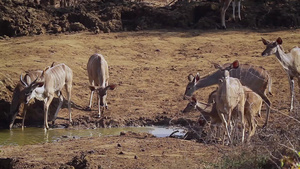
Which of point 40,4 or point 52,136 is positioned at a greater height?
point 40,4

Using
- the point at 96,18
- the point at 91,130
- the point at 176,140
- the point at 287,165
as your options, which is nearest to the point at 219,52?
the point at 96,18

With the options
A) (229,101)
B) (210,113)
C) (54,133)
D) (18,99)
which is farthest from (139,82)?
(229,101)

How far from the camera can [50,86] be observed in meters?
13.6

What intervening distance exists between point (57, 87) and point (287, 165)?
8500 millimetres

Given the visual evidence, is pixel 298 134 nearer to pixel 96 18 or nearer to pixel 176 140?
pixel 176 140

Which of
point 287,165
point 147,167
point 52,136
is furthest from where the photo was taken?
point 52,136

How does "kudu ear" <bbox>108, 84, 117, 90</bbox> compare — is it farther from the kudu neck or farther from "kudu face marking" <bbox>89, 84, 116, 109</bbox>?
the kudu neck

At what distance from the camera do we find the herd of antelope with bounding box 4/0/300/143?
32.2 ft

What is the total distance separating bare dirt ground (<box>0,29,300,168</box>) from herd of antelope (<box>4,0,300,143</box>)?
407mm

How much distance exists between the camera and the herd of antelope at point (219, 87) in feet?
32.2

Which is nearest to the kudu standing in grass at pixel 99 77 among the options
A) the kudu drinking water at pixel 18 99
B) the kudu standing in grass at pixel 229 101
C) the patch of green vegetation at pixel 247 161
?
the kudu drinking water at pixel 18 99

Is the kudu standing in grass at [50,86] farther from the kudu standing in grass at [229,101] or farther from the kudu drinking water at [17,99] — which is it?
the kudu standing in grass at [229,101]

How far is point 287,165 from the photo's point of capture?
616 centimetres

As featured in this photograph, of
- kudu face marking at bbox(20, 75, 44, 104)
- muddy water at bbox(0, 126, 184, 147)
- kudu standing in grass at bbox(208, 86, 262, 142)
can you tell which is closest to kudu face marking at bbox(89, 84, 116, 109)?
muddy water at bbox(0, 126, 184, 147)
